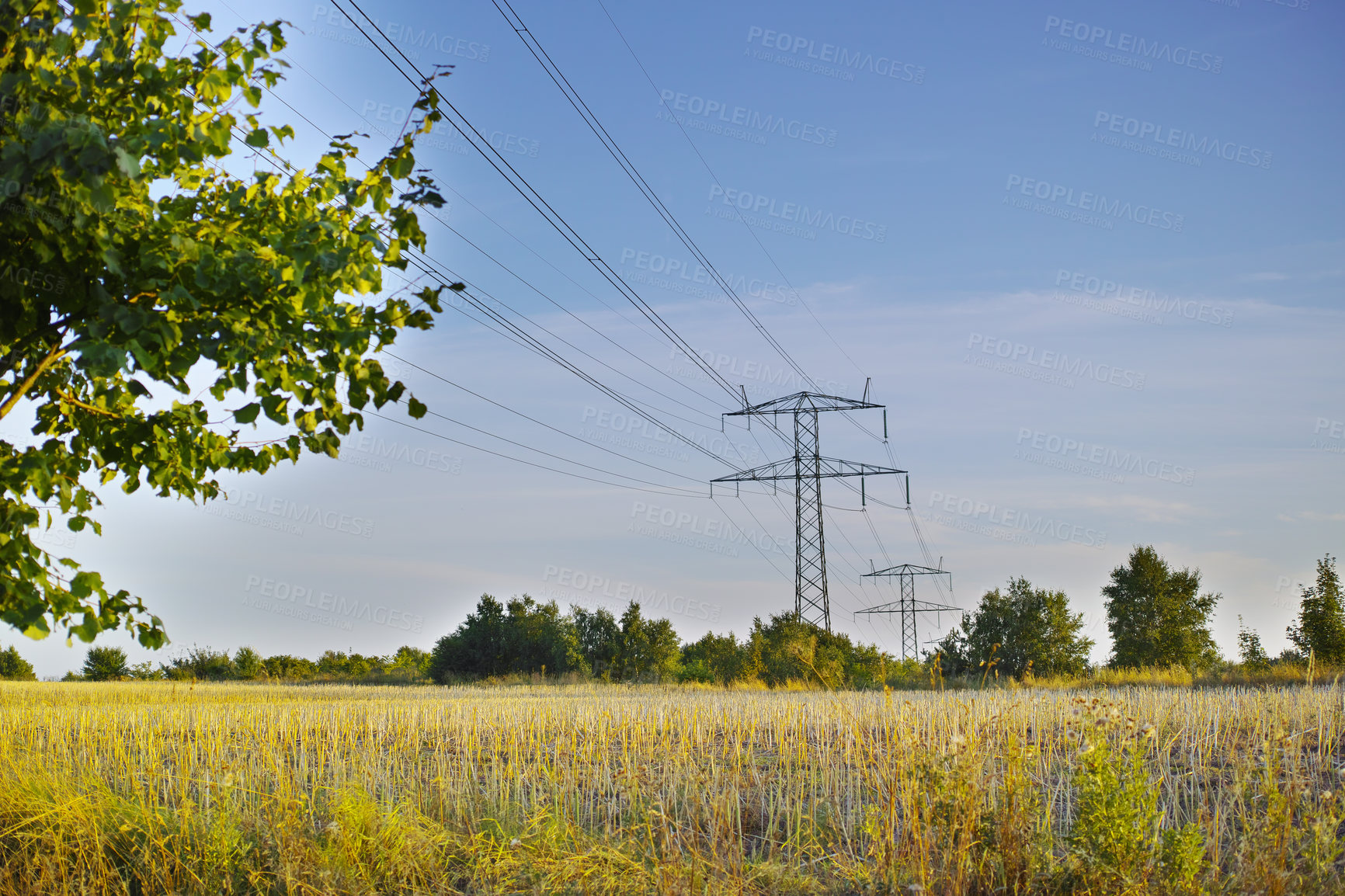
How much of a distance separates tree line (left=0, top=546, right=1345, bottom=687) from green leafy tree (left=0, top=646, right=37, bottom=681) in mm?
24810

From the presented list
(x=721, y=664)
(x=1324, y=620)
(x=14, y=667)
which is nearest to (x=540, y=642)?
(x=721, y=664)

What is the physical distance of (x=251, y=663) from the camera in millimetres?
60531

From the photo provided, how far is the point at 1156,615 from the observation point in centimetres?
5091

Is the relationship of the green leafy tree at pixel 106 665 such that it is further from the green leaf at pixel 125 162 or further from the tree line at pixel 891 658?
the green leaf at pixel 125 162

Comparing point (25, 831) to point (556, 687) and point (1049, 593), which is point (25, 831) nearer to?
point (556, 687)

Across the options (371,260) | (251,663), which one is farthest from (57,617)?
(251,663)

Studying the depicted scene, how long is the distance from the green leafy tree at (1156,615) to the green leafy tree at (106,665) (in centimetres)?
7031

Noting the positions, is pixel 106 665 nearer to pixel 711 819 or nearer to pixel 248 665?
pixel 248 665

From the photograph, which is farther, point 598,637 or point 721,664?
point 598,637

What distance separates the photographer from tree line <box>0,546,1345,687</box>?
33750 millimetres

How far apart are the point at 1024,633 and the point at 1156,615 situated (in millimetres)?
11970

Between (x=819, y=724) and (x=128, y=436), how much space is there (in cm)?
1060

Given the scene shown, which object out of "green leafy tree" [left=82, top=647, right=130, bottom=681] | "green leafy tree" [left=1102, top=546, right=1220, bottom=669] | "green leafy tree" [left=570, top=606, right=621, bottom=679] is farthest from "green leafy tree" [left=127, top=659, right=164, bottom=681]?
"green leafy tree" [left=1102, top=546, right=1220, bottom=669]

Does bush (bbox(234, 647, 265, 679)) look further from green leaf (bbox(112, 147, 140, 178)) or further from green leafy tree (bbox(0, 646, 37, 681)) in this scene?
green leaf (bbox(112, 147, 140, 178))
